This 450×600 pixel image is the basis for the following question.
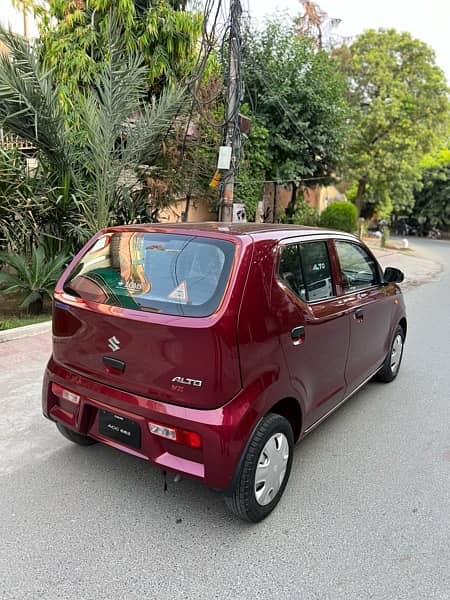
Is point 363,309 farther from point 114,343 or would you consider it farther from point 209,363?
point 114,343

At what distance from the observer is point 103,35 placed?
9.05 metres

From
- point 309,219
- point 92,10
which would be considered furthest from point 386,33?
point 92,10

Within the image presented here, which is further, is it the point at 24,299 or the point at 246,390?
the point at 24,299

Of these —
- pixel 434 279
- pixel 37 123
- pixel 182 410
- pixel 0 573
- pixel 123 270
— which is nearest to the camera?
pixel 0 573

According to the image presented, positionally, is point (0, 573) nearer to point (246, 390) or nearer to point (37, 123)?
point (246, 390)

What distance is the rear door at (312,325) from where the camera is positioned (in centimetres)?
281

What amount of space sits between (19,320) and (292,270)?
4.97 meters

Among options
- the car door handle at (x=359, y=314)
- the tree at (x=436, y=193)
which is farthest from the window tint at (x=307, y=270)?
the tree at (x=436, y=193)

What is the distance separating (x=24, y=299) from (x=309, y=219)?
43.2 feet

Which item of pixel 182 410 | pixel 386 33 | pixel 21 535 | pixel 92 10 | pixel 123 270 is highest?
pixel 386 33

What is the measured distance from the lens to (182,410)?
2414 millimetres

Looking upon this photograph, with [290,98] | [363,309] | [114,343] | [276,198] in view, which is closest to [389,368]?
[363,309]

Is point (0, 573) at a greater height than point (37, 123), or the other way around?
point (37, 123)

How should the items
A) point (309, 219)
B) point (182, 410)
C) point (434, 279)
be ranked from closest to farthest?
point (182, 410) → point (434, 279) → point (309, 219)
